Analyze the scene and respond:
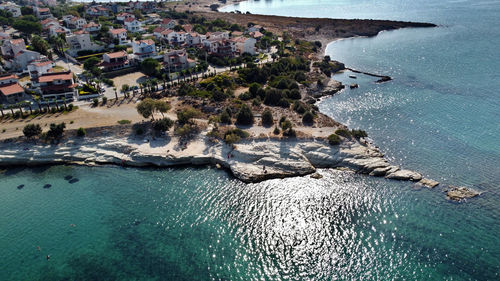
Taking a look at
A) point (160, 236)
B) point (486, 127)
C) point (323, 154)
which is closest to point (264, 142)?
point (323, 154)

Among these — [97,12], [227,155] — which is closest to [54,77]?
[227,155]

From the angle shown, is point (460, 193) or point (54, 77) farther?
point (54, 77)

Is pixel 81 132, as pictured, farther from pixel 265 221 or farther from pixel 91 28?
pixel 91 28

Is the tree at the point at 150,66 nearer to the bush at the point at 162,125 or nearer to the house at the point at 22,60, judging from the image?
the house at the point at 22,60

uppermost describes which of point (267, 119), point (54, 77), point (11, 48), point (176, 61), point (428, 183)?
point (11, 48)

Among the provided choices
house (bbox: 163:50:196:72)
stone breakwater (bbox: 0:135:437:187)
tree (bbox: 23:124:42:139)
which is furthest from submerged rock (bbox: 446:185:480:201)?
house (bbox: 163:50:196:72)

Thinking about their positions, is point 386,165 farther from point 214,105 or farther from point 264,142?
point 214,105
